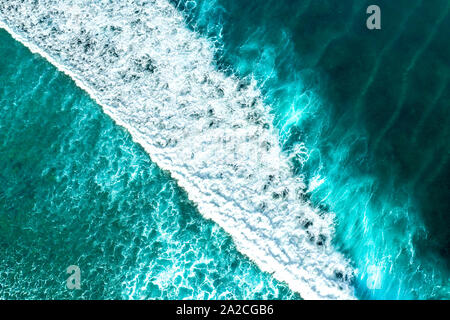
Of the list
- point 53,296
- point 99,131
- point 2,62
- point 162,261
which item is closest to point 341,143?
point 162,261

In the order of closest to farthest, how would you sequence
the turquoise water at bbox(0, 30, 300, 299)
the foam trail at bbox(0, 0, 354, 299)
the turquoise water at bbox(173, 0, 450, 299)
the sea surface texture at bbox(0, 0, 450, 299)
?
the turquoise water at bbox(0, 30, 300, 299), the sea surface texture at bbox(0, 0, 450, 299), the turquoise water at bbox(173, 0, 450, 299), the foam trail at bbox(0, 0, 354, 299)

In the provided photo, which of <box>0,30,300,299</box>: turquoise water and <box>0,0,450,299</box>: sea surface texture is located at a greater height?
<box>0,0,450,299</box>: sea surface texture

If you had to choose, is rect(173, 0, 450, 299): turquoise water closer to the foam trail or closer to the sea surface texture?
the sea surface texture

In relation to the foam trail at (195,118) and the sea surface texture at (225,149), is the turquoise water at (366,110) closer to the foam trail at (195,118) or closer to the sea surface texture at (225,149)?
the sea surface texture at (225,149)

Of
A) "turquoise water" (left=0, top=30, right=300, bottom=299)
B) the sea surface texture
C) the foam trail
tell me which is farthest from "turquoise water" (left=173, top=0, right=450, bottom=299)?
"turquoise water" (left=0, top=30, right=300, bottom=299)

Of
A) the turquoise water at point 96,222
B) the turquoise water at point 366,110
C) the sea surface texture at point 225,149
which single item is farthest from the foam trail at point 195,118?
the turquoise water at point 366,110

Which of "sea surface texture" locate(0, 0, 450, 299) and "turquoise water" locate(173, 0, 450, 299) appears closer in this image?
"sea surface texture" locate(0, 0, 450, 299)

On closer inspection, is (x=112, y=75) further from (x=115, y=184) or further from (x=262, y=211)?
(x=262, y=211)
